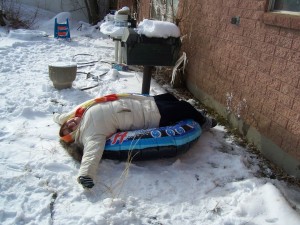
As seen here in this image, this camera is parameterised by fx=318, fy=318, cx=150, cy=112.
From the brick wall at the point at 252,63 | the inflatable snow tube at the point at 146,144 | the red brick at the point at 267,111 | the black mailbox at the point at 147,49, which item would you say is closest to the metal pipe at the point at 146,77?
the black mailbox at the point at 147,49

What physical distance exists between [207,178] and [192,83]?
2.66 m

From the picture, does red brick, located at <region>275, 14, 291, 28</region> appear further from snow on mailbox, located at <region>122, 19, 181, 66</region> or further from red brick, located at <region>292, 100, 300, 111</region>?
snow on mailbox, located at <region>122, 19, 181, 66</region>

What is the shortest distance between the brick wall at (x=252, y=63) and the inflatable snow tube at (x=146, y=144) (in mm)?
1002

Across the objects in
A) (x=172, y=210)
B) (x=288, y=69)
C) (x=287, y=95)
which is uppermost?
(x=288, y=69)

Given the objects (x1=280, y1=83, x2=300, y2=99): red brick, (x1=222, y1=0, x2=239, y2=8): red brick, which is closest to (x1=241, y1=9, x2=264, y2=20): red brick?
(x1=222, y1=0, x2=239, y2=8): red brick

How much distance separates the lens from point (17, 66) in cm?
628

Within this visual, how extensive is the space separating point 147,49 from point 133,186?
2.43 metres

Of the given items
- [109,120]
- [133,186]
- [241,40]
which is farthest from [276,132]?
[109,120]

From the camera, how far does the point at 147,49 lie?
4.68m

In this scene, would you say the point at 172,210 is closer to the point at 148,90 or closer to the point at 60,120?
the point at 60,120

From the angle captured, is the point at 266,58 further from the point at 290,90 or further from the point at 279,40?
the point at 290,90

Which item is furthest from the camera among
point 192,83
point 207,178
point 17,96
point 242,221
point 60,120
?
point 192,83

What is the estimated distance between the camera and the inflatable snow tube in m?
3.12

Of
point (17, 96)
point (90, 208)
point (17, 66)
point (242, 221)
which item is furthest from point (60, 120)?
point (17, 66)
